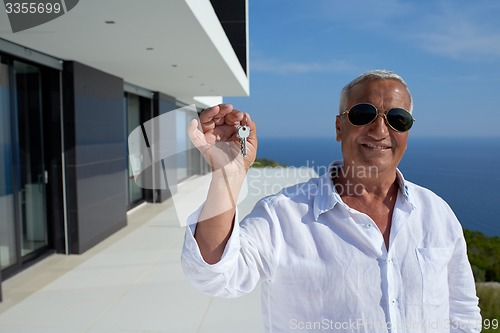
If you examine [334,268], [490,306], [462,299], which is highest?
[334,268]

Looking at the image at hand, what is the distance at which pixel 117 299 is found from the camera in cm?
400

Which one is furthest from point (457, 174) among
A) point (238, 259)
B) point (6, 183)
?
point (238, 259)

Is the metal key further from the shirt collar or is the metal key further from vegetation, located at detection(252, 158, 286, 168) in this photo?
vegetation, located at detection(252, 158, 286, 168)

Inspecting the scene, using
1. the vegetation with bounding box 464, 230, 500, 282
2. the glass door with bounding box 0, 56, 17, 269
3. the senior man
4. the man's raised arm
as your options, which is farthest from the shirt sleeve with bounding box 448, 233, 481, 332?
the vegetation with bounding box 464, 230, 500, 282

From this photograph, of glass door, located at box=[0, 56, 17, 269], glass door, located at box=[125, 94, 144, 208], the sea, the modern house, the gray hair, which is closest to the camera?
the gray hair

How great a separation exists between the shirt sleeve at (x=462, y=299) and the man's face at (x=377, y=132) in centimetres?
36

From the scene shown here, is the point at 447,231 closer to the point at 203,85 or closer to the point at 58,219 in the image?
the point at 58,219

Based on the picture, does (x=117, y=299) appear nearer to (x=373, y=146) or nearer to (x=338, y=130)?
(x=338, y=130)

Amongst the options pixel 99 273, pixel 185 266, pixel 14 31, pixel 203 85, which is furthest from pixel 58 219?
pixel 185 266

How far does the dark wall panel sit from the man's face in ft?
16.1

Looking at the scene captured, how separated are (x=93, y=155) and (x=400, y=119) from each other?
5.51 meters

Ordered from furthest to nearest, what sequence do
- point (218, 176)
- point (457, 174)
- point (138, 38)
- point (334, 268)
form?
point (457, 174)
point (138, 38)
point (334, 268)
point (218, 176)

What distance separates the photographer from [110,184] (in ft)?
22.2

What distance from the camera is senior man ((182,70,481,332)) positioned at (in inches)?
39.8
